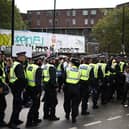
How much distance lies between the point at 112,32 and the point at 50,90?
56.8m

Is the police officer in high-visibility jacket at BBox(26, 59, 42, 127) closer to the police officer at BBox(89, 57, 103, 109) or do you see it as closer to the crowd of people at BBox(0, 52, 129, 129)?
the crowd of people at BBox(0, 52, 129, 129)

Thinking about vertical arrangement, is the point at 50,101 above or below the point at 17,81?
below

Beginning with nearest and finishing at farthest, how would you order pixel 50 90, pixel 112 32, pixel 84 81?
pixel 50 90 < pixel 84 81 < pixel 112 32

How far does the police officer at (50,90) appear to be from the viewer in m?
12.4

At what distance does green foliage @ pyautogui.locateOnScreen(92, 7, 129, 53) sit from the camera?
6504 cm

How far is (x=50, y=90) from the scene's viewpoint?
12.7m

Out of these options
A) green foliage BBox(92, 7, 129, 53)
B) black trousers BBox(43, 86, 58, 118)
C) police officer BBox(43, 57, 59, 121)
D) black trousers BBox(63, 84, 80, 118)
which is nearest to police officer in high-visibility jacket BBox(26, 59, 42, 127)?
police officer BBox(43, 57, 59, 121)

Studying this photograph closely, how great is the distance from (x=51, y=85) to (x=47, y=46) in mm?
25696

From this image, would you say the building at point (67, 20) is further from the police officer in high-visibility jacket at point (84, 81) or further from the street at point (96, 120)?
the police officer in high-visibility jacket at point (84, 81)

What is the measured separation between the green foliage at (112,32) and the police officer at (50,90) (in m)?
49.5

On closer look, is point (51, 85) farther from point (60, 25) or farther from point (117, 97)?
point (60, 25)

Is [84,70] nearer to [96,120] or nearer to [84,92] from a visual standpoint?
[84,92]

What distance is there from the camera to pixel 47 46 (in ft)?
125

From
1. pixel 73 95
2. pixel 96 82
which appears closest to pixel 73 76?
pixel 73 95
